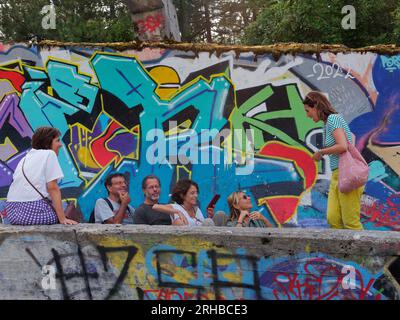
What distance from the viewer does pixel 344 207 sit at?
4.48 metres

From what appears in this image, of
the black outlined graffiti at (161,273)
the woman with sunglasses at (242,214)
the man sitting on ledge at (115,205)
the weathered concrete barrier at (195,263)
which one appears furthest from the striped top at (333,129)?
the man sitting on ledge at (115,205)

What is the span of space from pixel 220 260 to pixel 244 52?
3.40 m

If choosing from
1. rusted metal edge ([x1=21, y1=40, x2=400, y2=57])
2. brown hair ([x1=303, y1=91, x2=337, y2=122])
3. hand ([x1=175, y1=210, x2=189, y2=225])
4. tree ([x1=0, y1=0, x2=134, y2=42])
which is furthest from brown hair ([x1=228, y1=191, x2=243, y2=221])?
tree ([x1=0, y1=0, x2=134, y2=42])

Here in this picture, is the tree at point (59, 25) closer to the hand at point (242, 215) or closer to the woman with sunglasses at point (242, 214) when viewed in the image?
the woman with sunglasses at point (242, 214)

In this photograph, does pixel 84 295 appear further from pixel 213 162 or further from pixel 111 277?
pixel 213 162

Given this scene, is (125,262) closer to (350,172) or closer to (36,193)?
(36,193)

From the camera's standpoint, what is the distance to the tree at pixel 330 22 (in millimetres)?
11789

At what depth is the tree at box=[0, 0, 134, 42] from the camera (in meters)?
15.7

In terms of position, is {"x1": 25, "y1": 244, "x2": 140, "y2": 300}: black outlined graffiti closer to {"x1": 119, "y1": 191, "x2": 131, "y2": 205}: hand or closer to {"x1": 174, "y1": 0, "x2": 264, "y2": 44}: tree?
{"x1": 119, "y1": 191, "x2": 131, "y2": 205}: hand

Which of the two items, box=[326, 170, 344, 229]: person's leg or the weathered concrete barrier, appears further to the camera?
box=[326, 170, 344, 229]: person's leg

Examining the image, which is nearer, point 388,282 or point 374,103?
point 388,282

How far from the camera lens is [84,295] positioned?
3555mm

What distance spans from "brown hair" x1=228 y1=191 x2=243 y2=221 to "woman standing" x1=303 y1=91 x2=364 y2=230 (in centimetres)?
127

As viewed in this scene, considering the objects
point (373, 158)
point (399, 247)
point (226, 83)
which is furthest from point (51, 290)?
point (373, 158)
